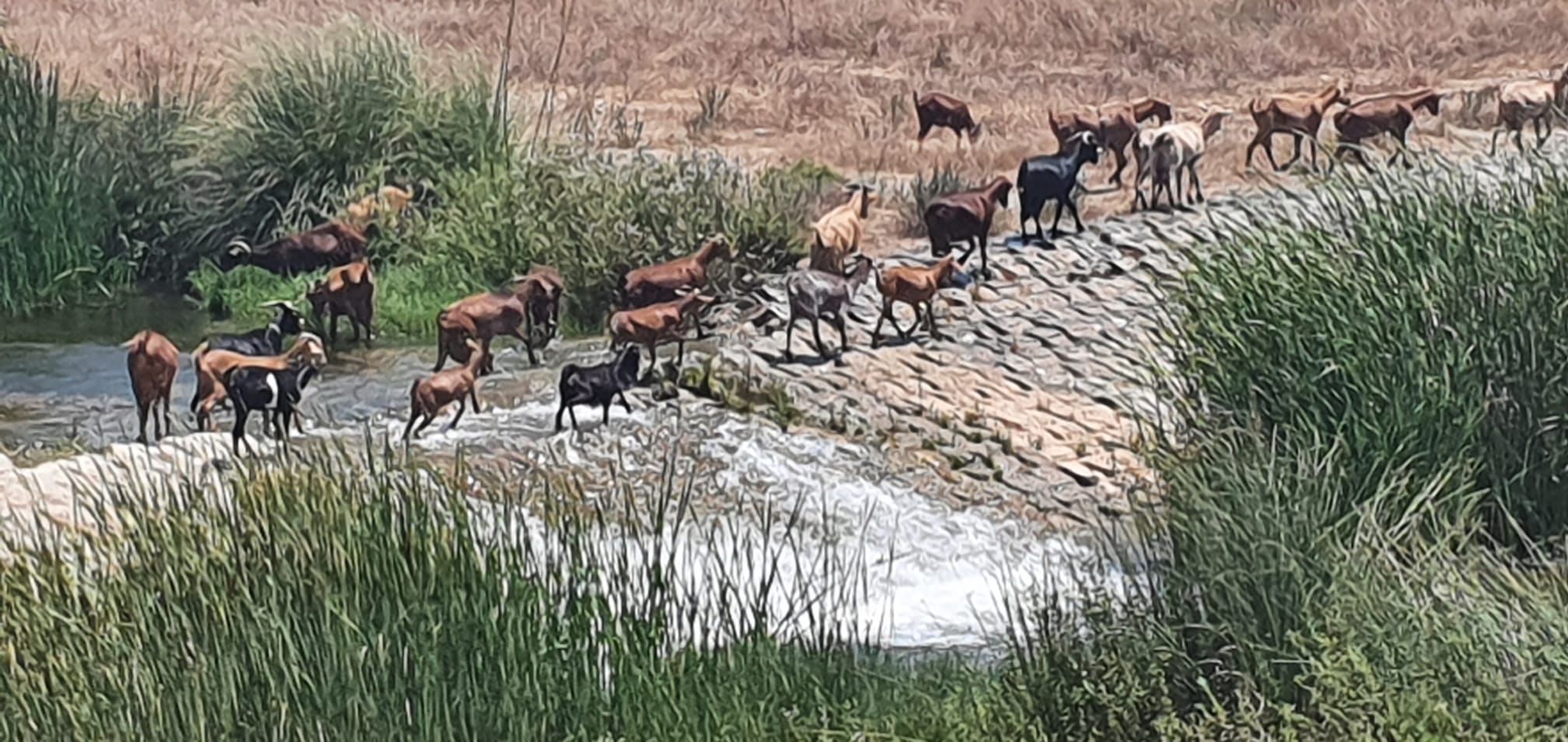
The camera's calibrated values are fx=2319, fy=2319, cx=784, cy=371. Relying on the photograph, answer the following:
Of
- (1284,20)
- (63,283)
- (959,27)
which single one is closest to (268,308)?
(63,283)

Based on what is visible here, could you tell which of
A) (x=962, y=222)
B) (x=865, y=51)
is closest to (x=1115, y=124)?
(x=962, y=222)

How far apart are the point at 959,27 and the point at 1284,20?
2828 mm

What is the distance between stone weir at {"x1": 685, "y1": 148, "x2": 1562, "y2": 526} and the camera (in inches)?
372

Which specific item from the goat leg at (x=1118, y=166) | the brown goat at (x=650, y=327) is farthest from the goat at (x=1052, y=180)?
the brown goat at (x=650, y=327)

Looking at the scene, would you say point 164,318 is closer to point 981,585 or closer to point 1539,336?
point 981,585

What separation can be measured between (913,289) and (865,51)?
9424mm

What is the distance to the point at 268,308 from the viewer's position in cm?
1229

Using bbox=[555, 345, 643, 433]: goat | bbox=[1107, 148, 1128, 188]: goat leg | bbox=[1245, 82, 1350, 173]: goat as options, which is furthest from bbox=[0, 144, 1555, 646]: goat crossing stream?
bbox=[1245, 82, 1350, 173]: goat

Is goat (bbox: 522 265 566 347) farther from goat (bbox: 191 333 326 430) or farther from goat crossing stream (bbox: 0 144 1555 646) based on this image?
goat (bbox: 191 333 326 430)

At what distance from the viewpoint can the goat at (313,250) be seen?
1250 cm

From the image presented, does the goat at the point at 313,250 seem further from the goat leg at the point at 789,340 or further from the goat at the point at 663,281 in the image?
the goat leg at the point at 789,340

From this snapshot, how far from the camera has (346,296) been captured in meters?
11.6

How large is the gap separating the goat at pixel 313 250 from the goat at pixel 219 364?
2.15 metres

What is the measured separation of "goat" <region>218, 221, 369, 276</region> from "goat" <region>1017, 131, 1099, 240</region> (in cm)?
356
